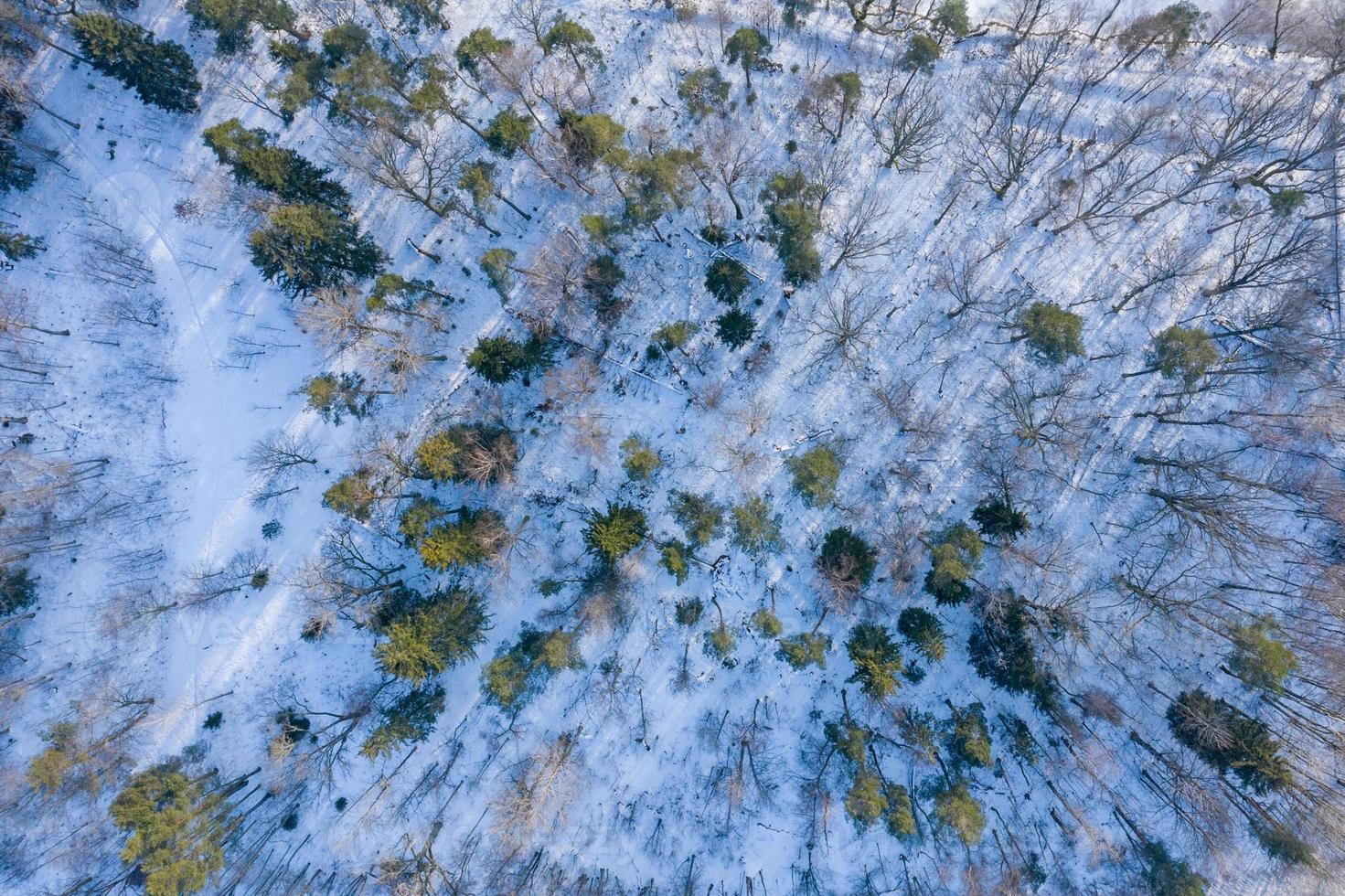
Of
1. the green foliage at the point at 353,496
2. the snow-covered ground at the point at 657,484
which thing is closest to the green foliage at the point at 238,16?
the snow-covered ground at the point at 657,484

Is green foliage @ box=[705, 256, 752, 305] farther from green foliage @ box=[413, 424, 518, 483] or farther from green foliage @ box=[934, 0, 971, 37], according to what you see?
green foliage @ box=[934, 0, 971, 37]

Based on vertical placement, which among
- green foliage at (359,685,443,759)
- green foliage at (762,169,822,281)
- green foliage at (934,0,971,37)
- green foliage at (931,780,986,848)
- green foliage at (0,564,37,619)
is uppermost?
green foliage at (934,0,971,37)

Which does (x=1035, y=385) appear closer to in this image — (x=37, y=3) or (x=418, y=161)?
(x=418, y=161)

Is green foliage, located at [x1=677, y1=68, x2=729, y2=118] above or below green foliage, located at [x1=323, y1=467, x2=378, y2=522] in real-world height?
above

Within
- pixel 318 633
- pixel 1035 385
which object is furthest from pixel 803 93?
pixel 318 633

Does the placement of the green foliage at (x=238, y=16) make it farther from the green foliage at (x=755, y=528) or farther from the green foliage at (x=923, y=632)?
the green foliage at (x=923, y=632)

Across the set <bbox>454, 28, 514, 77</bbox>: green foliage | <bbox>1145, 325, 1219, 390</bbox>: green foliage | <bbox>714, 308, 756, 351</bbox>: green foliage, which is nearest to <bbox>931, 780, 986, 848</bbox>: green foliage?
<bbox>1145, 325, 1219, 390</bbox>: green foliage

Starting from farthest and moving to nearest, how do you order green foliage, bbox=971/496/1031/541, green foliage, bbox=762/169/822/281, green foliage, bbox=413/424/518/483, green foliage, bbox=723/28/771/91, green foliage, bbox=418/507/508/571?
green foliage, bbox=723/28/771/91, green foliage, bbox=762/169/822/281, green foliage, bbox=971/496/1031/541, green foliage, bbox=413/424/518/483, green foliage, bbox=418/507/508/571

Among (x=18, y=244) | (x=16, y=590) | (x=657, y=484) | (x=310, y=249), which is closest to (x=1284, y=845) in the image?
(x=657, y=484)

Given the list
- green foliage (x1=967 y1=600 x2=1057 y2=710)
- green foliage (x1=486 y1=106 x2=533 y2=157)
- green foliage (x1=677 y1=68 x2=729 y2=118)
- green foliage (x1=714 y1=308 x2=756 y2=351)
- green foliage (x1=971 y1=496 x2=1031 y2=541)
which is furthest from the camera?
green foliage (x1=677 y1=68 x2=729 y2=118)
